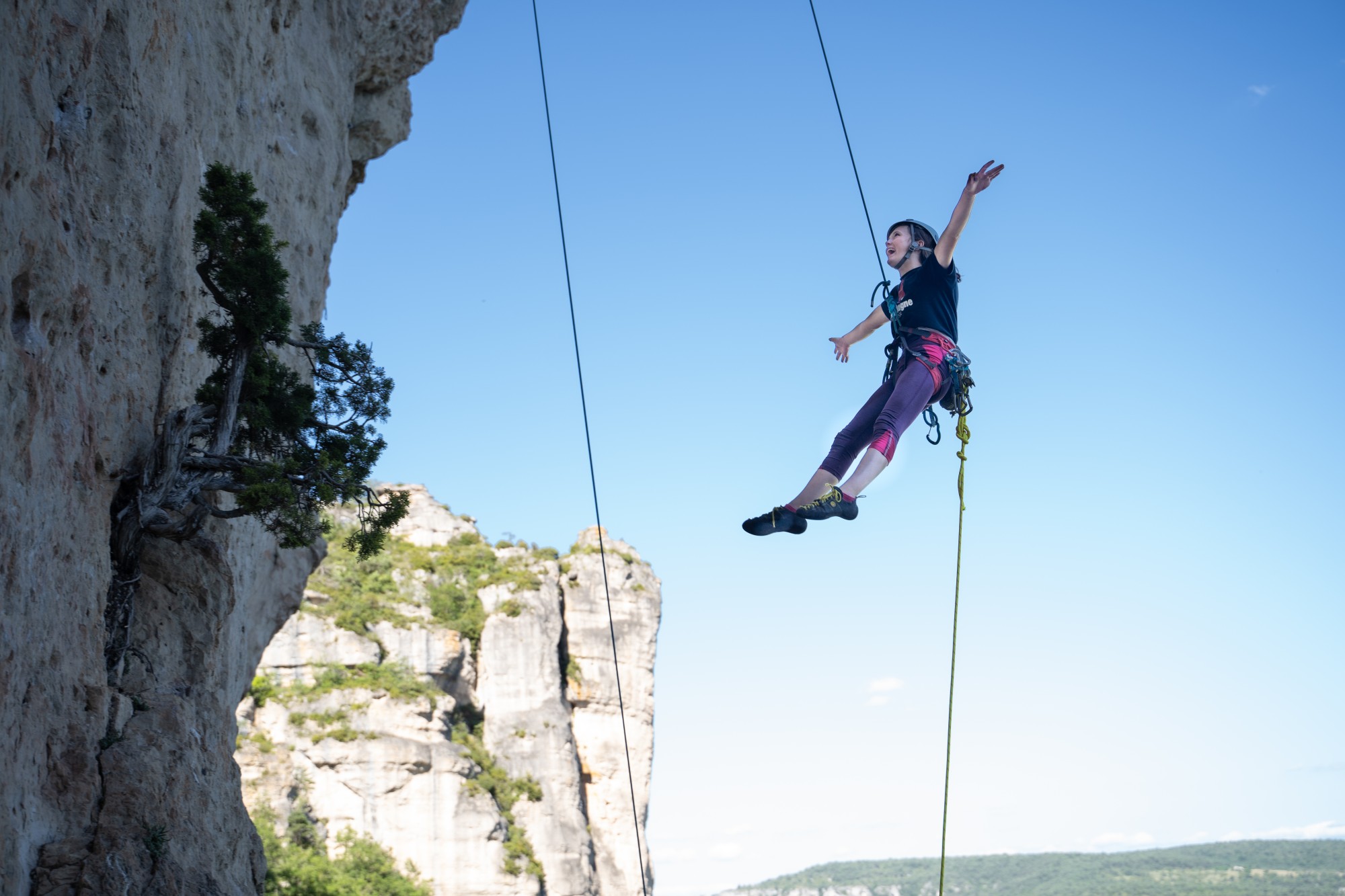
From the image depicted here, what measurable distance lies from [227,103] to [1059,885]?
A: 392ft

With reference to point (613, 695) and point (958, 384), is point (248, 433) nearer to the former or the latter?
point (958, 384)

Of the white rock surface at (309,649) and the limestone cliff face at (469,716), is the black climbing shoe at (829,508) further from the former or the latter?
the white rock surface at (309,649)

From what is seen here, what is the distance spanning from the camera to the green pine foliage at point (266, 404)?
11039mm

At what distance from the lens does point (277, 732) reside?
38.0 m

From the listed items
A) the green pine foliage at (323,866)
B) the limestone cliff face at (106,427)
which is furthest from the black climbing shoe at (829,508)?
the green pine foliage at (323,866)

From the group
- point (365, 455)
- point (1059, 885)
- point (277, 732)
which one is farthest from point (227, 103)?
point (1059, 885)

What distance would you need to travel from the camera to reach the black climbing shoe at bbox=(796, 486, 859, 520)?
9.84 m

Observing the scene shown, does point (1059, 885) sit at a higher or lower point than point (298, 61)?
lower

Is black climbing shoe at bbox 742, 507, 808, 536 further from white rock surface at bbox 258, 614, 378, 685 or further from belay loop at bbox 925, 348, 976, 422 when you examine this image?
white rock surface at bbox 258, 614, 378, 685

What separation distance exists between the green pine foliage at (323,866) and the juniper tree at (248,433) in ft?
81.0

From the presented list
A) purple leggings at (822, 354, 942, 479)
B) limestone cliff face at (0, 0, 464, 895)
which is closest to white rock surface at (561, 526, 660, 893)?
limestone cliff face at (0, 0, 464, 895)

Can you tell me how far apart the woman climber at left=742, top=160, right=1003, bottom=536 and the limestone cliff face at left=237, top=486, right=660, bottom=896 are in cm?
3037

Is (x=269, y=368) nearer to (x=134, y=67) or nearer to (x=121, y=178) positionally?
(x=121, y=178)

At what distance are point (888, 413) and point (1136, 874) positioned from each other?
118383mm
